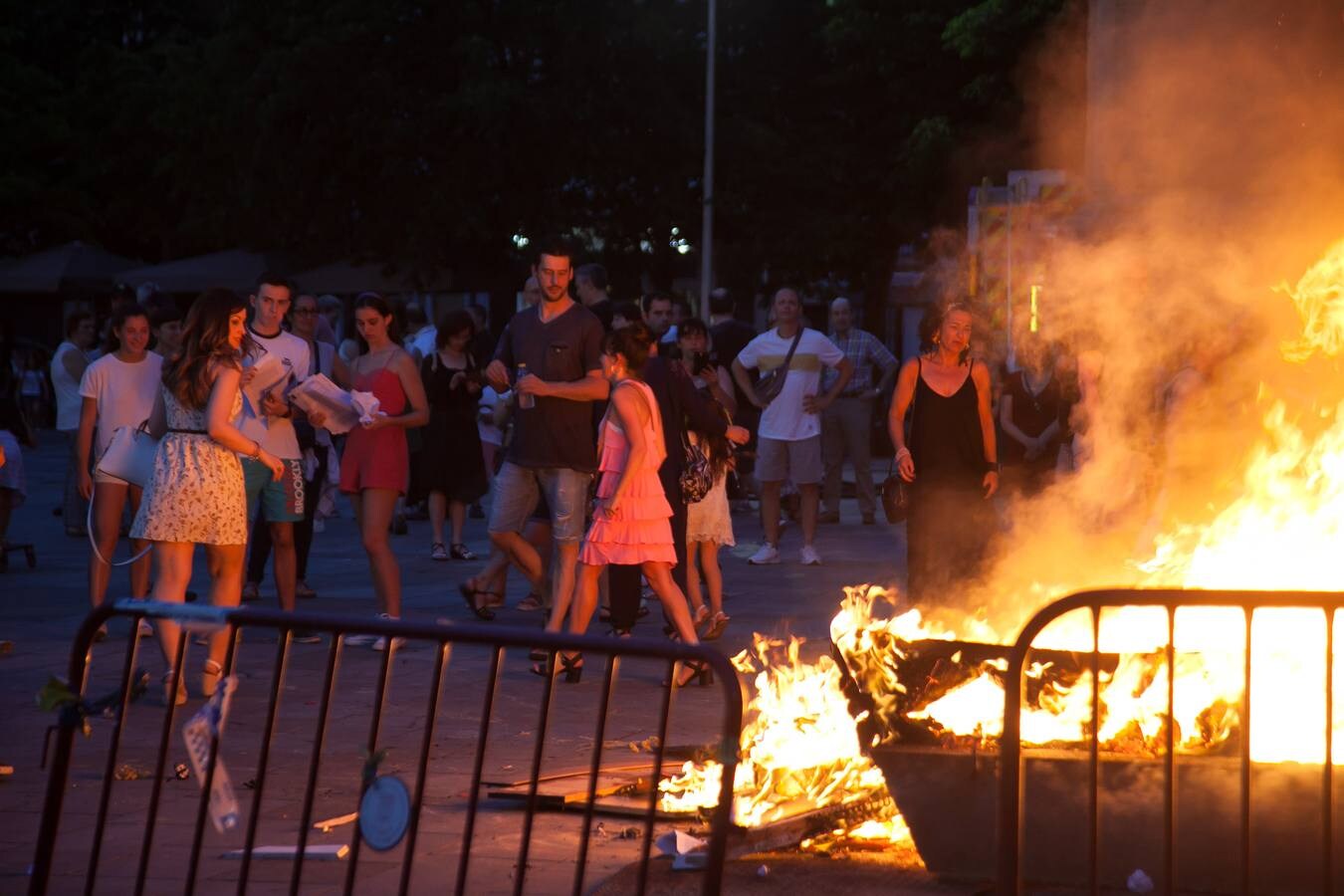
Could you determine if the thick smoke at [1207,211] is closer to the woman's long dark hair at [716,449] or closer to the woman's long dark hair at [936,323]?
the woman's long dark hair at [936,323]

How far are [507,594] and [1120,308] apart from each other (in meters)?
4.25

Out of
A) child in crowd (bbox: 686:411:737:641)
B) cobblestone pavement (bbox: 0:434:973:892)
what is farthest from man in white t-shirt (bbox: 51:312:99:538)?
child in crowd (bbox: 686:411:737:641)

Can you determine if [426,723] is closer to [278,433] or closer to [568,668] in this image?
[568,668]

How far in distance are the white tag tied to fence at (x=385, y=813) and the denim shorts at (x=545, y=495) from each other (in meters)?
5.19

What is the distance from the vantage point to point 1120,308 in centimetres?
1159

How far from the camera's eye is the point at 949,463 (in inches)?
372

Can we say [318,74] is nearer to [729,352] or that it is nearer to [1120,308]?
[729,352]

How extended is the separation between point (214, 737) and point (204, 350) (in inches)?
162

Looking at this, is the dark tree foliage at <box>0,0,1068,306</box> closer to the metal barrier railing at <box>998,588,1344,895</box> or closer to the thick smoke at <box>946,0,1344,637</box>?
the thick smoke at <box>946,0,1344,637</box>

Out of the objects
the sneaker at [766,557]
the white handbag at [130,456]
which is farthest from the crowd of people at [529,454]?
the sneaker at [766,557]

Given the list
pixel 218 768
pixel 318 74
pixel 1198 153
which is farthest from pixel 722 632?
pixel 318 74

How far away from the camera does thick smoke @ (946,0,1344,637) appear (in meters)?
9.62

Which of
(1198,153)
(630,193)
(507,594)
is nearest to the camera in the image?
(1198,153)

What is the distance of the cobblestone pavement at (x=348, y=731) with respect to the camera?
588cm
